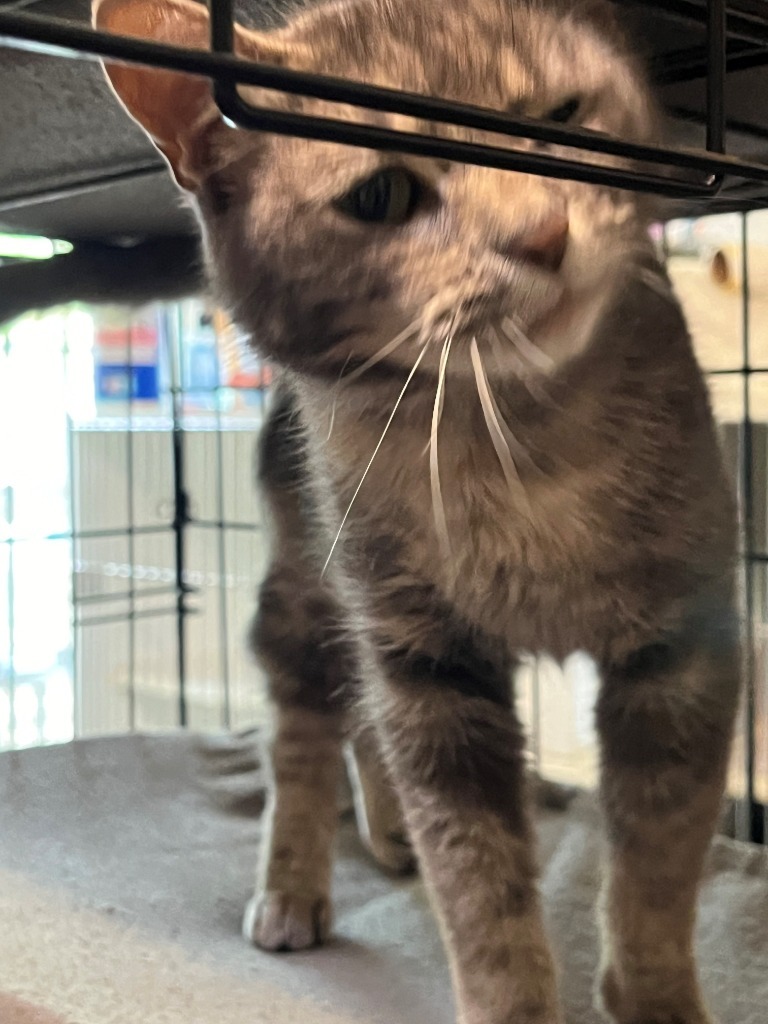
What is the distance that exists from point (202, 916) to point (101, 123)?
65 centimetres

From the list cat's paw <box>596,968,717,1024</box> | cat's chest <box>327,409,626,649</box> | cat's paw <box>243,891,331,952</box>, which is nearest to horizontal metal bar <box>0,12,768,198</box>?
cat's chest <box>327,409,626,649</box>

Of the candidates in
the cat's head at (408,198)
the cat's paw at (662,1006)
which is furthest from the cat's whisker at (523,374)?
the cat's paw at (662,1006)

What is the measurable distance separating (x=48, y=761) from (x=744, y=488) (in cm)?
84

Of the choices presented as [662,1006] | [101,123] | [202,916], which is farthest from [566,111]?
[202,916]

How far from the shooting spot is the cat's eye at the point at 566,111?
60 centimetres

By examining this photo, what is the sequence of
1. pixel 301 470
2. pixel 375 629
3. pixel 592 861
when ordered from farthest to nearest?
pixel 592 861, pixel 301 470, pixel 375 629

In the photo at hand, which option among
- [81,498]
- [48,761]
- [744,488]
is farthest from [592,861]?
[81,498]

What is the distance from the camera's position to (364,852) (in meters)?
1.13

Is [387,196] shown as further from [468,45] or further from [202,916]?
[202,916]

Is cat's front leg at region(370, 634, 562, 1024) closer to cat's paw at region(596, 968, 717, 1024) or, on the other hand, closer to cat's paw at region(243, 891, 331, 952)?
cat's paw at region(596, 968, 717, 1024)

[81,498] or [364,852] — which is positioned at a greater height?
[81,498]

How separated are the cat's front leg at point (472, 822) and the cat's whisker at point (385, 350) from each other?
8.1 inches

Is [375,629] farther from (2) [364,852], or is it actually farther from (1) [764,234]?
(1) [764,234]

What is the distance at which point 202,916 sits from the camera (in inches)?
37.0
